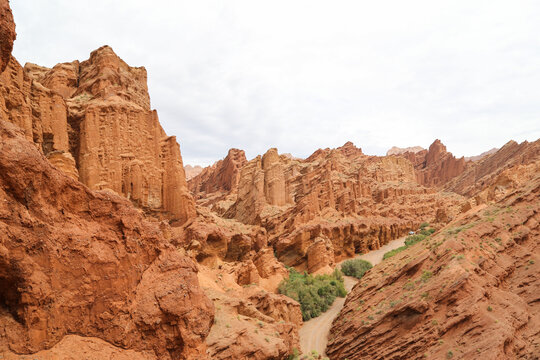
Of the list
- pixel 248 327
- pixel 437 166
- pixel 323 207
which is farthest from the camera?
pixel 437 166

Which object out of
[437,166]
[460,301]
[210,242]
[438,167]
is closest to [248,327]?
[460,301]

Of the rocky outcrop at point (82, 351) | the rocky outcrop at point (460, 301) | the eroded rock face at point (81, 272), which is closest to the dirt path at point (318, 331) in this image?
the rocky outcrop at point (460, 301)

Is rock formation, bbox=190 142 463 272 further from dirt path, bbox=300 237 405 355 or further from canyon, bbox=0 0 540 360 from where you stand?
dirt path, bbox=300 237 405 355

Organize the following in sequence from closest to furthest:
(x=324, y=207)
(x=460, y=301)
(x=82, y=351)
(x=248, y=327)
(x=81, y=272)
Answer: (x=82, y=351), (x=81, y=272), (x=248, y=327), (x=460, y=301), (x=324, y=207)

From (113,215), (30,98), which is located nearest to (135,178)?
(30,98)

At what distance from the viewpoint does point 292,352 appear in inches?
704

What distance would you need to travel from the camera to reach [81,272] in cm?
936

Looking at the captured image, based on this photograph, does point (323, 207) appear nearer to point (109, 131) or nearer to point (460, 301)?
point (109, 131)

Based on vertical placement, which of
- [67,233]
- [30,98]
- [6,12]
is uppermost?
[30,98]

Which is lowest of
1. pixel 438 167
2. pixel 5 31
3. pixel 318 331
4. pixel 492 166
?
pixel 318 331

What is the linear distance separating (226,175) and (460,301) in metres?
81.2

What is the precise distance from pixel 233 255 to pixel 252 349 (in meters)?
18.3

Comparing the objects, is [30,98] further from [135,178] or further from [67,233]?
[67,233]

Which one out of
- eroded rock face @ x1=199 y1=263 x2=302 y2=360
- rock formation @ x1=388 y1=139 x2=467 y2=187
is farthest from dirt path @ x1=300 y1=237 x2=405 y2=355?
rock formation @ x1=388 y1=139 x2=467 y2=187
